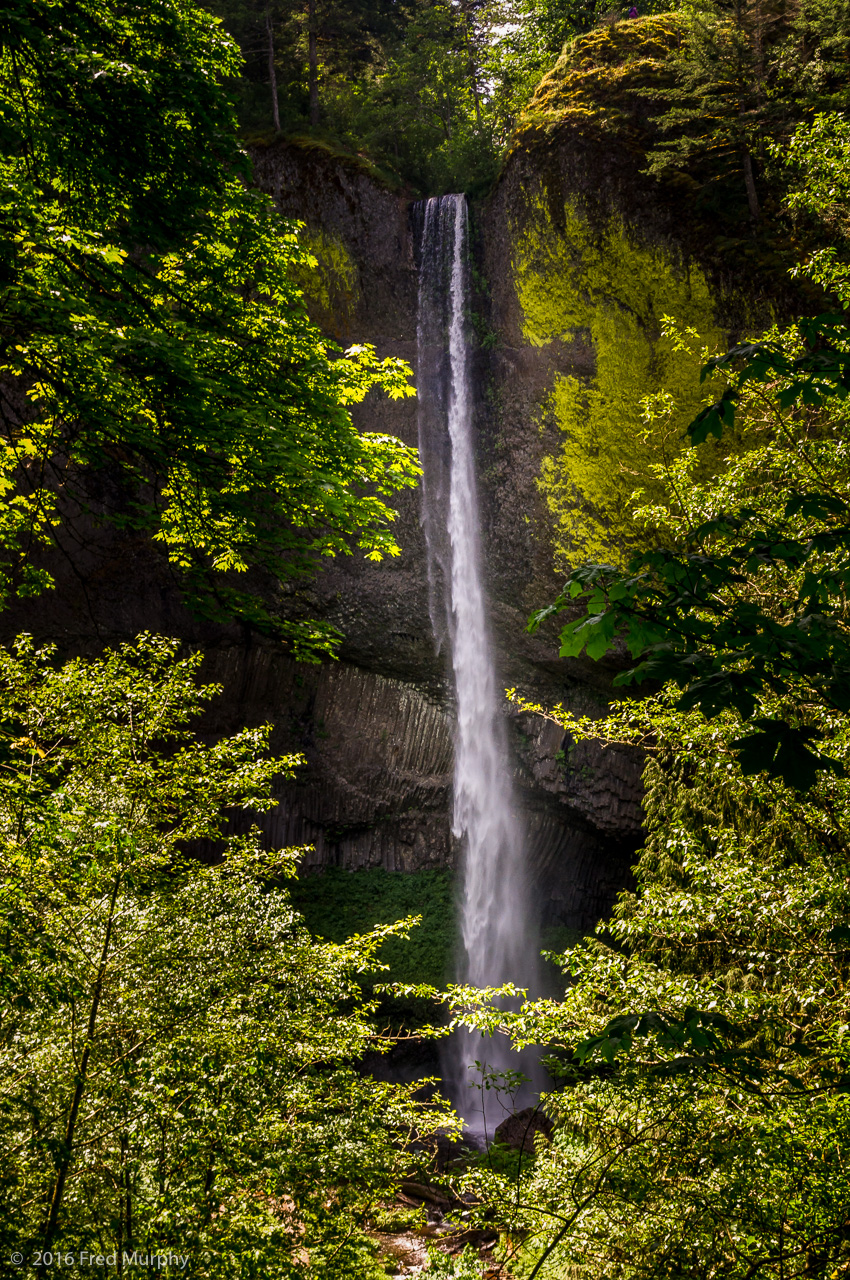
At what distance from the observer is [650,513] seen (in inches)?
250

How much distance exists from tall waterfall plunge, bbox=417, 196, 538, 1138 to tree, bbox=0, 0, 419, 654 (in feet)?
29.8

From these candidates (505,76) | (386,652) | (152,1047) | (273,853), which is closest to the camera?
(152,1047)

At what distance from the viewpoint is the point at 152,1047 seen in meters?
3.21

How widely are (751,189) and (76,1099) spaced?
1438cm

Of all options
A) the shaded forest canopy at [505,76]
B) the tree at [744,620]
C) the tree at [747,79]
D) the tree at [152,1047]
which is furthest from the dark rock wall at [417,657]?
the tree at [744,620]

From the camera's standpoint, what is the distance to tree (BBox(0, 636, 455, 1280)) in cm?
274

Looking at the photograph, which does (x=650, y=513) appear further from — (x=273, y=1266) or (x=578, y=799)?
(x=578, y=799)

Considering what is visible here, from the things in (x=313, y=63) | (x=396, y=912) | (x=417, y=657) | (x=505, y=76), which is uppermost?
(x=505, y=76)

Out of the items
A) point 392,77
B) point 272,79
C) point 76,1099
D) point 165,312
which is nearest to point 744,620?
point 76,1099

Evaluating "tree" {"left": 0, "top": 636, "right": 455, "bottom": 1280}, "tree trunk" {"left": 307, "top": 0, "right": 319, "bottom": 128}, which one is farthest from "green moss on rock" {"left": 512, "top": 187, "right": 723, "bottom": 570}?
"tree" {"left": 0, "top": 636, "right": 455, "bottom": 1280}

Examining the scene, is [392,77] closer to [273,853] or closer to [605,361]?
[605,361]

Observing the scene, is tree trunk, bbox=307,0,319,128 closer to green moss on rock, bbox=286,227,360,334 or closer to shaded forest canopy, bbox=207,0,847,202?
shaded forest canopy, bbox=207,0,847,202

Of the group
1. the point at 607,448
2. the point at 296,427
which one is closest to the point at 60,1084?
the point at 296,427

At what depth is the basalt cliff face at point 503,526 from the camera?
1276cm
